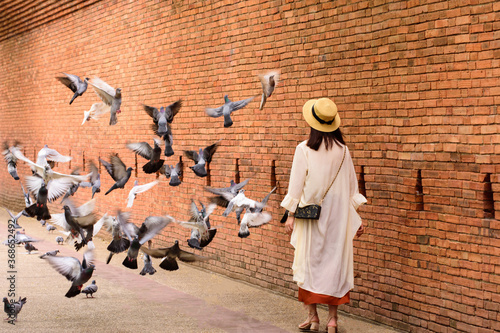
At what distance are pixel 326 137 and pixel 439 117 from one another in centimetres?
101

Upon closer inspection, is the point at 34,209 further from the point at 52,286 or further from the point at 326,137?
the point at 326,137

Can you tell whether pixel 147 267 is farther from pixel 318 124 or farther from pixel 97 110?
pixel 97 110

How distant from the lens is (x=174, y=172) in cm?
1084

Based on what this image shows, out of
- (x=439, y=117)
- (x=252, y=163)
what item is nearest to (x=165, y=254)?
(x=252, y=163)

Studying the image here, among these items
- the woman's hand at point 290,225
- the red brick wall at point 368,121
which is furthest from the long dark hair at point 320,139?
the red brick wall at point 368,121

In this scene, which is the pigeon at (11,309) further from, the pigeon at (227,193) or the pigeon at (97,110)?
the pigeon at (97,110)

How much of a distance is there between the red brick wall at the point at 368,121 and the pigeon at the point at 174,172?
185mm

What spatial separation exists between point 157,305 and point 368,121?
2.96m

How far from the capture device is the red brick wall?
255 inches

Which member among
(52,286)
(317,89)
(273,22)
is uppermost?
(273,22)

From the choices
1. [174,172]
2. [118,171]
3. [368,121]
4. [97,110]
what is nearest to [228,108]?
[118,171]

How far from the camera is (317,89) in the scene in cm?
845

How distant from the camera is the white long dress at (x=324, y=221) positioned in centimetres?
679

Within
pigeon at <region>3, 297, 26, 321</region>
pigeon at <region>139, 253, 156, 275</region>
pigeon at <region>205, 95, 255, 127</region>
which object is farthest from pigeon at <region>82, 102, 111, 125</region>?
pigeon at <region>3, 297, 26, 321</region>
